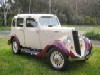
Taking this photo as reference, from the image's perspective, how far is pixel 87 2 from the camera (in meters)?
78.2

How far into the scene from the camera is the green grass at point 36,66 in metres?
9.34

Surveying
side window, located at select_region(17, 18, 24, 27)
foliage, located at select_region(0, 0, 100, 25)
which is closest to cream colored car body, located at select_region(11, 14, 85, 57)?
side window, located at select_region(17, 18, 24, 27)

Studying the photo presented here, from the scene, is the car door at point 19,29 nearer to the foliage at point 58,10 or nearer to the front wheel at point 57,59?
the front wheel at point 57,59

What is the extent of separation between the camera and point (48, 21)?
11.2m

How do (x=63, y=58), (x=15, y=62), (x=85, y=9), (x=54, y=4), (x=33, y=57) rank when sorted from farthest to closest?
(x=85, y=9) → (x=54, y=4) → (x=33, y=57) → (x=15, y=62) → (x=63, y=58)

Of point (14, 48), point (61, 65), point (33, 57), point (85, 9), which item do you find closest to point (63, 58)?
point (61, 65)

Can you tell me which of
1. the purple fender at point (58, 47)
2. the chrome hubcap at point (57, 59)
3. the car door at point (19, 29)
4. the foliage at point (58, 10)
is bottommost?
the chrome hubcap at point (57, 59)

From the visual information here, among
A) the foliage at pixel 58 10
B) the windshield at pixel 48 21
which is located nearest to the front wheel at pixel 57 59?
the windshield at pixel 48 21

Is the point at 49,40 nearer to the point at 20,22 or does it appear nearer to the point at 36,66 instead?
the point at 36,66

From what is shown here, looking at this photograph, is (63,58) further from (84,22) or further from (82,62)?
(84,22)

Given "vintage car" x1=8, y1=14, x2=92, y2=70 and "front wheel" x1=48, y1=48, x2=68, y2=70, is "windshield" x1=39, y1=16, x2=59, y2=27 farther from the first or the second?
"front wheel" x1=48, y1=48, x2=68, y2=70

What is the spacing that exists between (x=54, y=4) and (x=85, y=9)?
12.2m

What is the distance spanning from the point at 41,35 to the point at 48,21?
3.08 feet

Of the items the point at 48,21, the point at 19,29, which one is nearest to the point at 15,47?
the point at 19,29
